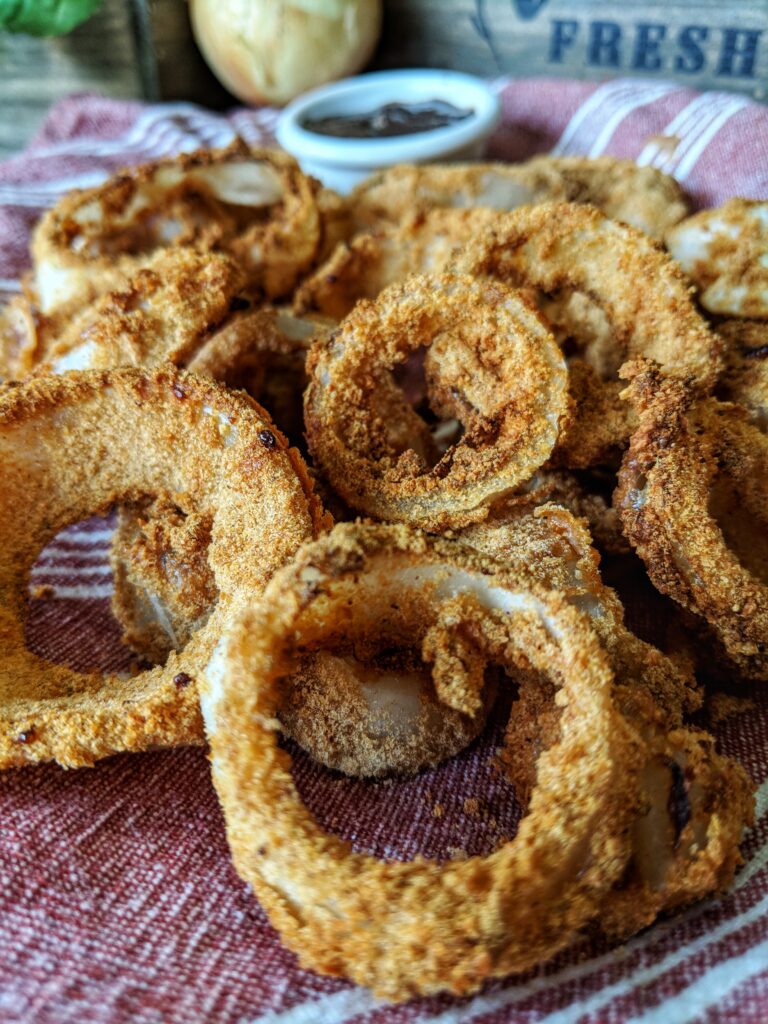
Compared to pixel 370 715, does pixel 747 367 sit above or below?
above

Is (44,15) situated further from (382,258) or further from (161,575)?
(161,575)

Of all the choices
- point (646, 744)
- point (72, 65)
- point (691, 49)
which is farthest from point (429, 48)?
point (646, 744)

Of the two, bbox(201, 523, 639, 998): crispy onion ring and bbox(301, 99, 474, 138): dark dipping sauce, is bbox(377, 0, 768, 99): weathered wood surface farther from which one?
bbox(201, 523, 639, 998): crispy onion ring

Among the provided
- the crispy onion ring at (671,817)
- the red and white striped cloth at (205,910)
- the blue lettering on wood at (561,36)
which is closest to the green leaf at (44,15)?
the blue lettering on wood at (561,36)

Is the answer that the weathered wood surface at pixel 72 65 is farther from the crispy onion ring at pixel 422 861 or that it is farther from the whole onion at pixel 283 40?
the crispy onion ring at pixel 422 861

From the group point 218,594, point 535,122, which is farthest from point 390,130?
point 218,594

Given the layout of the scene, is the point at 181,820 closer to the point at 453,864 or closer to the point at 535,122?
the point at 453,864
